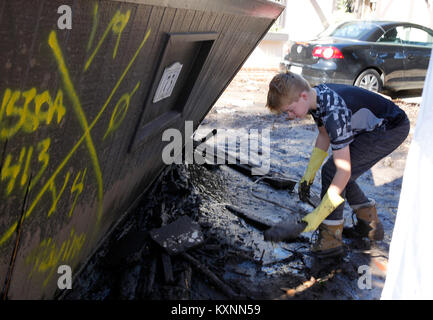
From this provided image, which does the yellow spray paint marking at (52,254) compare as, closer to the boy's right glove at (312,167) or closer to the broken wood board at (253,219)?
the broken wood board at (253,219)

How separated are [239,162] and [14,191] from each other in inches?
159

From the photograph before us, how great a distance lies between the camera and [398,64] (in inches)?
388

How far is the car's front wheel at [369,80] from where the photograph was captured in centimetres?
932

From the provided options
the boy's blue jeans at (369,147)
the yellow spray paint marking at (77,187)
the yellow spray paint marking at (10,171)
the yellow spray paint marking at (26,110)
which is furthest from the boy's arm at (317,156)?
the yellow spray paint marking at (10,171)

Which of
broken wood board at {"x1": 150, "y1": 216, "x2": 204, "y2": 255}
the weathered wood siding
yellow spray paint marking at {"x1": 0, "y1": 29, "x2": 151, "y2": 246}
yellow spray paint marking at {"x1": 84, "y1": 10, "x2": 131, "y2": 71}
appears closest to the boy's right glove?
broken wood board at {"x1": 150, "y1": 216, "x2": 204, "y2": 255}

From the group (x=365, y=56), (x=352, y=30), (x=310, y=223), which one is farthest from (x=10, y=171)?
(x=352, y=30)

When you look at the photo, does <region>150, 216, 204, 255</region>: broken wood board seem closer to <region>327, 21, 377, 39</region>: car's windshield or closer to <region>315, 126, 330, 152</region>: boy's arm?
<region>315, 126, 330, 152</region>: boy's arm

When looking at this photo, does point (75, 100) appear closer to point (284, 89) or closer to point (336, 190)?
point (284, 89)

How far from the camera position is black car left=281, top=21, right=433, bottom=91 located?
908 centimetres

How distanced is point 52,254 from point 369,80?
28.6ft

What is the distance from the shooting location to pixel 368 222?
383 centimetres

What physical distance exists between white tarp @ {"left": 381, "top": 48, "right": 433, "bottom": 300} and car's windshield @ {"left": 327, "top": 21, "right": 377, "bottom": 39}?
8.31m
